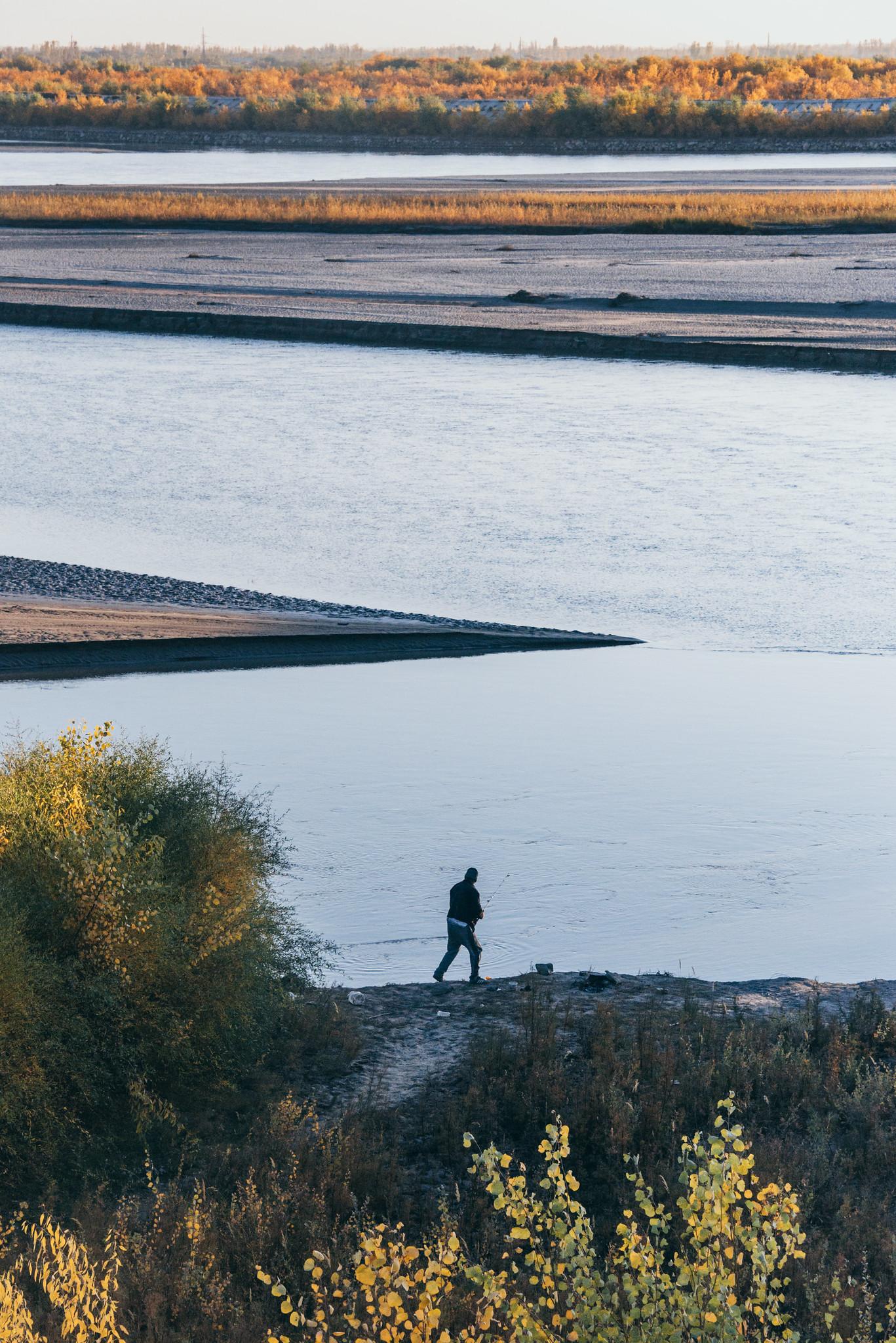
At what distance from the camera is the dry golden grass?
53.2m

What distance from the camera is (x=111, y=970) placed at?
23.1 ft

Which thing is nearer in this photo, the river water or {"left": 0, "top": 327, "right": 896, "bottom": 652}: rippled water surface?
the river water

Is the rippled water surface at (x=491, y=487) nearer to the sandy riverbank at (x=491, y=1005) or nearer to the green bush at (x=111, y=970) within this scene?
the sandy riverbank at (x=491, y=1005)

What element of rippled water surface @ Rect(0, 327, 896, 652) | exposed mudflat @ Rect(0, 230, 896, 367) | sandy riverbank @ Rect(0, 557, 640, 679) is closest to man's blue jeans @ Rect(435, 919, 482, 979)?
sandy riverbank @ Rect(0, 557, 640, 679)

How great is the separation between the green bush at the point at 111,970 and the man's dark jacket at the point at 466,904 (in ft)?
3.56

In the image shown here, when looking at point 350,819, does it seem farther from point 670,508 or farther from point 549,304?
point 549,304

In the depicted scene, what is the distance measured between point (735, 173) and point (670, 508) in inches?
2460

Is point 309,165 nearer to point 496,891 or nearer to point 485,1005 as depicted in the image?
point 496,891

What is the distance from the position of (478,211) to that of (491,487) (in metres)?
37.5

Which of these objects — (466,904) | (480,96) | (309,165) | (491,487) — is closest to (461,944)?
(466,904)

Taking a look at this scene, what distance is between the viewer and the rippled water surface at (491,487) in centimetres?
1691

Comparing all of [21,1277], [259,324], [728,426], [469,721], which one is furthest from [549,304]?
[21,1277]

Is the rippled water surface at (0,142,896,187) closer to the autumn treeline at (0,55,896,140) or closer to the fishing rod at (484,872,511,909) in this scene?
the autumn treeline at (0,55,896,140)

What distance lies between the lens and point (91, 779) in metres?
8.10
